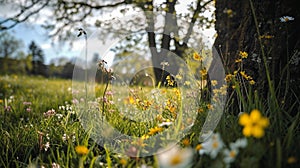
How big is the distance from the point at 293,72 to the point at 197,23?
Result: 327 centimetres

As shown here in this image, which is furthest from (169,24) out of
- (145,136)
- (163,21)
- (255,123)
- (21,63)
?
(21,63)

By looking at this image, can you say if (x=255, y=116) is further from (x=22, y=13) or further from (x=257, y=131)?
(x=22, y=13)

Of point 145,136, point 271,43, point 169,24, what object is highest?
point 169,24

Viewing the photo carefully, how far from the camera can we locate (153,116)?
249 cm

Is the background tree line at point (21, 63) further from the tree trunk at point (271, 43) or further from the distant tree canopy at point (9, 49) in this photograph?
the tree trunk at point (271, 43)

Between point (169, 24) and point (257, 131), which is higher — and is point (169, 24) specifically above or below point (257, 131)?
above

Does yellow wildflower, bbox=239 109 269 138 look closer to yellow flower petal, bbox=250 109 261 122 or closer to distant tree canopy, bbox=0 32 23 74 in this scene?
yellow flower petal, bbox=250 109 261 122

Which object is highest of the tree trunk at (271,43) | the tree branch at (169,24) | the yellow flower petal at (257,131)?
the tree branch at (169,24)

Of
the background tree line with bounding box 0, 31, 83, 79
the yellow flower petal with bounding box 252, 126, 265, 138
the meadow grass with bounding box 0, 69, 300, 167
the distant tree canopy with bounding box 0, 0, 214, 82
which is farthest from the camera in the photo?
the background tree line with bounding box 0, 31, 83, 79

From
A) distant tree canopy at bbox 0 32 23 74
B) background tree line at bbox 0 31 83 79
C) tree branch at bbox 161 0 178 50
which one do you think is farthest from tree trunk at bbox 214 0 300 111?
distant tree canopy at bbox 0 32 23 74

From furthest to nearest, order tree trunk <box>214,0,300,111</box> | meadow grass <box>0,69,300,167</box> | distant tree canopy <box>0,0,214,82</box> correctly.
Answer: distant tree canopy <box>0,0,214,82</box> < tree trunk <box>214,0,300,111</box> < meadow grass <box>0,69,300,167</box>

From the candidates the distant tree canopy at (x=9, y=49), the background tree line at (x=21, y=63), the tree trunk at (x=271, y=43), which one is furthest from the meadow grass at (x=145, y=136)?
the distant tree canopy at (x=9, y=49)

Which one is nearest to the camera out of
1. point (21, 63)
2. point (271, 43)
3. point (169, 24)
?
point (271, 43)

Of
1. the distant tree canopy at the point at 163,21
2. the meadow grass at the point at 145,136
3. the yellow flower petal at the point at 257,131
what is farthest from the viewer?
the distant tree canopy at the point at 163,21
